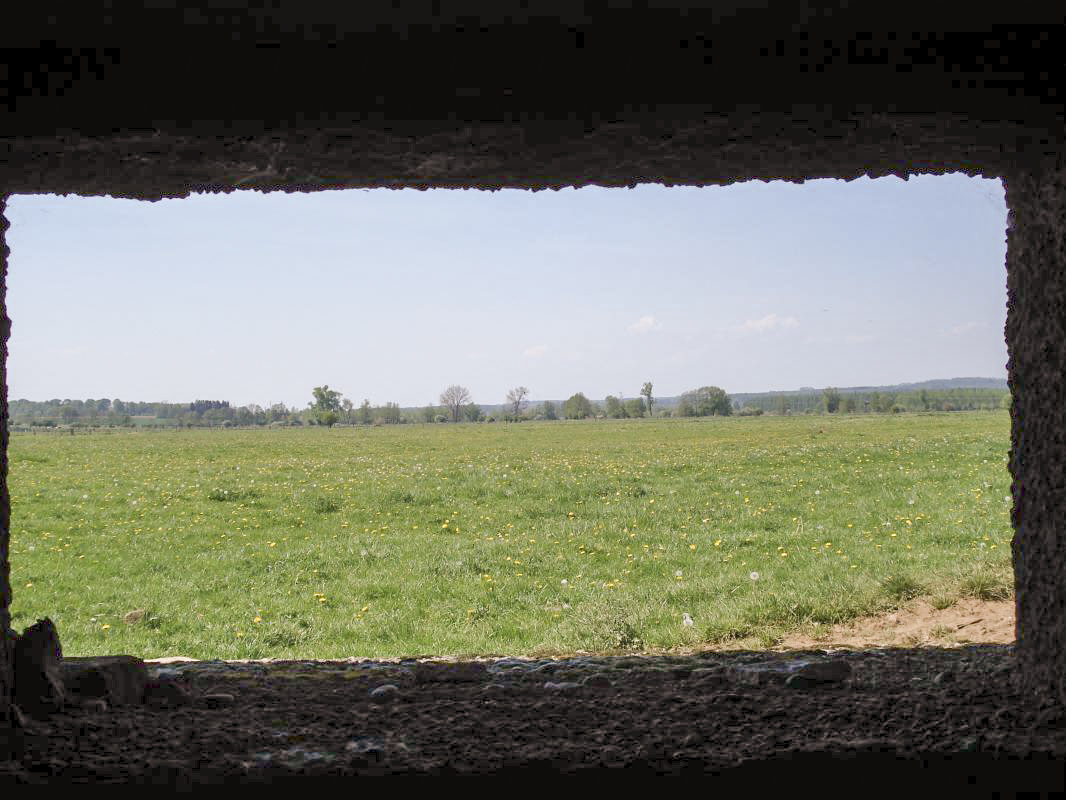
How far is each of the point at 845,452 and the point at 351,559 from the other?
13206 mm

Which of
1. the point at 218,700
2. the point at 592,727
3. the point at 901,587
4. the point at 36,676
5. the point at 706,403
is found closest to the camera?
the point at 592,727

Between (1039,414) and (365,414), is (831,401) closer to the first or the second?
(365,414)

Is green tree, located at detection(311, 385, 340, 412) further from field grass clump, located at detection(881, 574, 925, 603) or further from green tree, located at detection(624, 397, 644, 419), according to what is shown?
field grass clump, located at detection(881, 574, 925, 603)

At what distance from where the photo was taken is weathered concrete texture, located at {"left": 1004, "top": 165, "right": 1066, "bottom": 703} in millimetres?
2684

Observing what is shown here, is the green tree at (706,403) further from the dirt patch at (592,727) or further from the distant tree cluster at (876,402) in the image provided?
the dirt patch at (592,727)

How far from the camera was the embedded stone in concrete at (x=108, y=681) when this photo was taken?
10.3 feet

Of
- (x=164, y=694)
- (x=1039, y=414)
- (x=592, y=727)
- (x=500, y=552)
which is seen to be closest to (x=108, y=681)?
(x=164, y=694)

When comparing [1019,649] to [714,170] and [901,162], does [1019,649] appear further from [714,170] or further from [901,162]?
[714,170]

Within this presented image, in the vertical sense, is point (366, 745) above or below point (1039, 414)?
below

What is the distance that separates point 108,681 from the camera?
3.17 metres

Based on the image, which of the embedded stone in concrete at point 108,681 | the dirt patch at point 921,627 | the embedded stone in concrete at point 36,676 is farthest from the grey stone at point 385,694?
the dirt patch at point 921,627

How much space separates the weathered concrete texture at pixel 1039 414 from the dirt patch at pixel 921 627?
2398mm

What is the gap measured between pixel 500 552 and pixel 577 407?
4890 centimetres

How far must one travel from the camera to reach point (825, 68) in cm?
255
